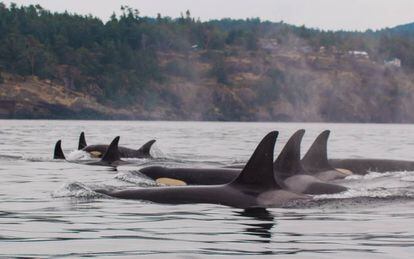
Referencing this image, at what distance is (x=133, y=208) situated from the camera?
14328 millimetres

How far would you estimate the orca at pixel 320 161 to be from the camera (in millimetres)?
20688

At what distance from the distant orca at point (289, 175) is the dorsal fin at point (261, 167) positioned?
1.66 metres

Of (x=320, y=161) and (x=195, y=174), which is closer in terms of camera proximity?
(x=195, y=174)

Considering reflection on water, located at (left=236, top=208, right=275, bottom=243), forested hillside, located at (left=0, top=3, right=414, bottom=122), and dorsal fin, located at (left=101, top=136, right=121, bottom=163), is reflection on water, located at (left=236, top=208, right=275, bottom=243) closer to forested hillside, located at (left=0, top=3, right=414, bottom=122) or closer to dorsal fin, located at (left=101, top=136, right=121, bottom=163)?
dorsal fin, located at (left=101, top=136, right=121, bottom=163)

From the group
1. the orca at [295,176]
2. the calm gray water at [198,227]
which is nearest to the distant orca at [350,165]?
the calm gray water at [198,227]

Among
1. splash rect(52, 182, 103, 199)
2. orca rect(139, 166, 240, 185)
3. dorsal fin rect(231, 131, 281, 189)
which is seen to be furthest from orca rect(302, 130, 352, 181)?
splash rect(52, 182, 103, 199)

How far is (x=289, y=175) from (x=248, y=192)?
2.55m

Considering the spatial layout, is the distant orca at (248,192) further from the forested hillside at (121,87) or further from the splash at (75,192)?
the forested hillside at (121,87)

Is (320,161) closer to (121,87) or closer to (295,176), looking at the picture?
(295,176)

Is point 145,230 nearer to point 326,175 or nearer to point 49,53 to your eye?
point 326,175

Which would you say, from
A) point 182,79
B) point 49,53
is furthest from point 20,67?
point 182,79

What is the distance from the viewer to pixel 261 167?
1446 centimetres

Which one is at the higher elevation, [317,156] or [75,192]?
Answer: [317,156]

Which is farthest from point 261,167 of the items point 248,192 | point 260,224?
point 260,224
